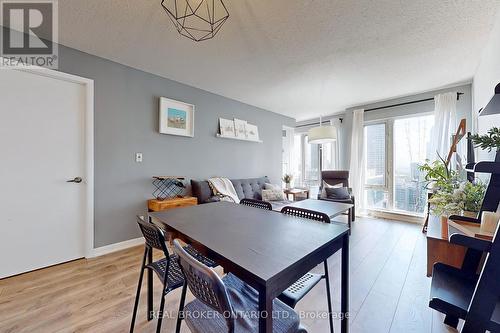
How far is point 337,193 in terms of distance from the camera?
4168mm

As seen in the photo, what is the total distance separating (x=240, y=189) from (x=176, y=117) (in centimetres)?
171

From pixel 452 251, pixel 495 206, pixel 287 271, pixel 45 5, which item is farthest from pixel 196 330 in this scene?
pixel 45 5

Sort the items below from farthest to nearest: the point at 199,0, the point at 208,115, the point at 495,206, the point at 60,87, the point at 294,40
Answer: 1. the point at 208,115
2. the point at 60,87
3. the point at 294,40
4. the point at 199,0
5. the point at 495,206

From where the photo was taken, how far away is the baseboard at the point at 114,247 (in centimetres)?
259

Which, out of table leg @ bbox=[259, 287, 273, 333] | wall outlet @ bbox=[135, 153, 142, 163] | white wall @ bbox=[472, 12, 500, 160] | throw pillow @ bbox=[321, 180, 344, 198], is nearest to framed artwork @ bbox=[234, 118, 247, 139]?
wall outlet @ bbox=[135, 153, 142, 163]

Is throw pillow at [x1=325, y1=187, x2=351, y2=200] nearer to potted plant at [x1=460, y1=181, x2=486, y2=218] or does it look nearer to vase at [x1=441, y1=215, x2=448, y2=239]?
vase at [x1=441, y1=215, x2=448, y2=239]

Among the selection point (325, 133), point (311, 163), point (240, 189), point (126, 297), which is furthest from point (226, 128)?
point (311, 163)

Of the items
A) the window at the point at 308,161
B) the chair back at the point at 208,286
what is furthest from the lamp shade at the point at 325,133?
the chair back at the point at 208,286

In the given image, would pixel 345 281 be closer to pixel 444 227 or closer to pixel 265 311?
pixel 265 311

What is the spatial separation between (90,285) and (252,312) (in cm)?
184

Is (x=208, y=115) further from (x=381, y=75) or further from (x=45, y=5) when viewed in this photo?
(x=381, y=75)

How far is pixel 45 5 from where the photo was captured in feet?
6.03

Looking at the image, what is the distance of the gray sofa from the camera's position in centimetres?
334

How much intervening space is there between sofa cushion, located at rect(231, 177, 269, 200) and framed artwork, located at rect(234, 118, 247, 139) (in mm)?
912
